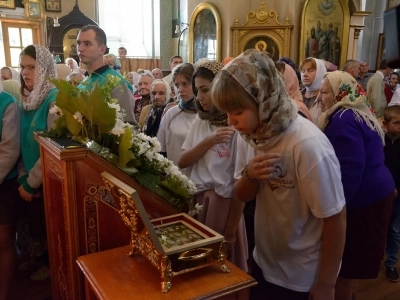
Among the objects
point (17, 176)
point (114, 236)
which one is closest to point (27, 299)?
point (17, 176)

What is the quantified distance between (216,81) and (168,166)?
539mm

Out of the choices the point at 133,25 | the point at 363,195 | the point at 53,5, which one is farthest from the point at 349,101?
the point at 133,25

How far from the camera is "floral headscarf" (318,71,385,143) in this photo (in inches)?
75.4

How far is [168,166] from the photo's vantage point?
63.8 inches

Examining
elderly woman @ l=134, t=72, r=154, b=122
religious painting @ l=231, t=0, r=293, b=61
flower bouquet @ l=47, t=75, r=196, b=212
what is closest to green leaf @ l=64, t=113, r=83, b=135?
flower bouquet @ l=47, t=75, r=196, b=212

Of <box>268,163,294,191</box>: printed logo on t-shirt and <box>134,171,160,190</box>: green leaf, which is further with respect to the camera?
<box>134,171,160,190</box>: green leaf

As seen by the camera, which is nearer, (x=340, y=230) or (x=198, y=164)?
(x=340, y=230)

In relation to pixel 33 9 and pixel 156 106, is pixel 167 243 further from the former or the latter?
pixel 33 9

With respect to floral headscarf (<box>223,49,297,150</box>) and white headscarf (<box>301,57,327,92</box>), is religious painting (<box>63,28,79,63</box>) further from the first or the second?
floral headscarf (<box>223,49,297,150</box>)

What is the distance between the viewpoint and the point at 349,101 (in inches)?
77.0

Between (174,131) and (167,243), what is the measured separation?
124 centimetres

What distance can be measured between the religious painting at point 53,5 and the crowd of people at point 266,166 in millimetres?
9212

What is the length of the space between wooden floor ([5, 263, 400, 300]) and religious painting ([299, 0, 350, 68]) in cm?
677

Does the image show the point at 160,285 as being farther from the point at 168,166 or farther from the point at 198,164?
the point at 198,164
